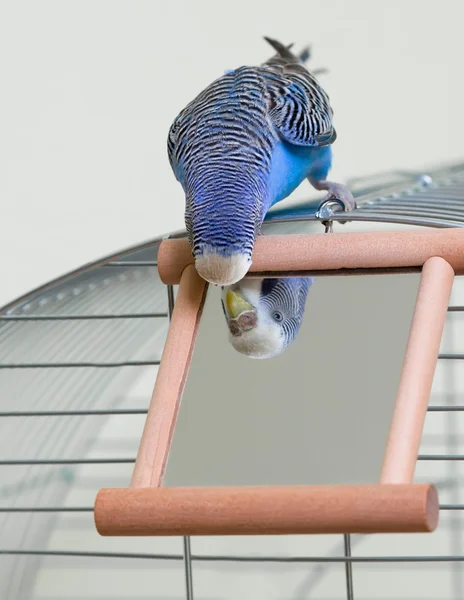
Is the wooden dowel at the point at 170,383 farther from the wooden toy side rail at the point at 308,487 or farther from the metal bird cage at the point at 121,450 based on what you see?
the metal bird cage at the point at 121,450

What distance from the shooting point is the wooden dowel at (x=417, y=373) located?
53 cm

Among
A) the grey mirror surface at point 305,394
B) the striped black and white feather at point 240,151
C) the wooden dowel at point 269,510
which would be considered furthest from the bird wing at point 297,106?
the wooden dowel at point 269,510

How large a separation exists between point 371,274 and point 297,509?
0.20 m

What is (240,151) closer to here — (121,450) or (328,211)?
(328,211)

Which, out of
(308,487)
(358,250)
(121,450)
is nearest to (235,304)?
(358,250)

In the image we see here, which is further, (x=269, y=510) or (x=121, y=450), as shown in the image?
(x=121, y=450)

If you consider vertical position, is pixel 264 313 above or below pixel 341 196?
below

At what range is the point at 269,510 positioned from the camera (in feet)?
1.66

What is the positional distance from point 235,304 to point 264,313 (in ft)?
0.07

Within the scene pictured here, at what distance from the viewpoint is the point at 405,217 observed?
29.2 inches

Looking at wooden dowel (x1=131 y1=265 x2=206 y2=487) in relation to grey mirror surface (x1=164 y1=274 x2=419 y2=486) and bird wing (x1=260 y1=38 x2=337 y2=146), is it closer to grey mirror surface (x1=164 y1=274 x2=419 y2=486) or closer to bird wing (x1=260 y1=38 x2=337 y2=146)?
grey mirror surface (x1=164 y1=274 x2=419 y2=486)

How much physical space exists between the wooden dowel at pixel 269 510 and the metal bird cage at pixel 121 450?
0.29m

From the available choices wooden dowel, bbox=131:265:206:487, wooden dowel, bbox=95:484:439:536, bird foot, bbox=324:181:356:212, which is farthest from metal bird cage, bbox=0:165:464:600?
wooden dowel, bbox=95:484:439:536

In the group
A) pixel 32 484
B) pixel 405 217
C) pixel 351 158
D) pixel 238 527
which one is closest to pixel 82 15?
pixel 351 158
